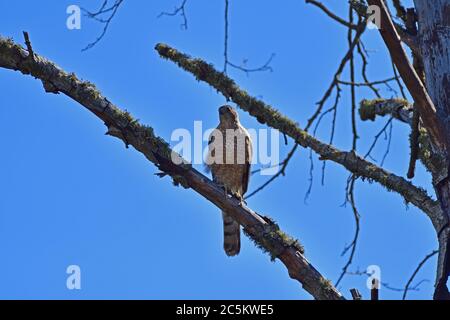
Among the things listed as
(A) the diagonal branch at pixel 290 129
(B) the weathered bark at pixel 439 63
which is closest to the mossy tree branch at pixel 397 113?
(A) the diagonal branch at pixel 290 129

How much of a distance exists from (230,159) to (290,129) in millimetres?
1648

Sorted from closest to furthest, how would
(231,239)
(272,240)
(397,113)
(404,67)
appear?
(404,67), (272,240), (397,113), (231,239)

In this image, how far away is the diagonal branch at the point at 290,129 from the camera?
4.93 m

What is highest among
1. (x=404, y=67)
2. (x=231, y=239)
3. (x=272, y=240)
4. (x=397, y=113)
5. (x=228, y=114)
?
(x=228, y=114)

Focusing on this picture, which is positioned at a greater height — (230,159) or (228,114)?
(228,114)

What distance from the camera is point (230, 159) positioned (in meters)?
7.00

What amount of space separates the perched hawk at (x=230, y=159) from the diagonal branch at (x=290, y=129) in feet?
4.31

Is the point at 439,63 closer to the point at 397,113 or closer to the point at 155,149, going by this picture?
the point at 155,149

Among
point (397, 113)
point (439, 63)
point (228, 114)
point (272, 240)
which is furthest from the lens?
point (228, 114)

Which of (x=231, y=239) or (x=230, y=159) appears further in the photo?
(x=230, y=159)

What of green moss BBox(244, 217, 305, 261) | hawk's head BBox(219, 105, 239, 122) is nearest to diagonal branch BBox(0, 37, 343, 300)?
green moss BBox(244, 217, 305, 261)

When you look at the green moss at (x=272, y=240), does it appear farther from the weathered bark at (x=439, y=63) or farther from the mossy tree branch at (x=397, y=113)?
the mossy tree branch at (x=397, y=113)

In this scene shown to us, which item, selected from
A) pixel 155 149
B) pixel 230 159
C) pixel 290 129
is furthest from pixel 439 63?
pixel 230 159
